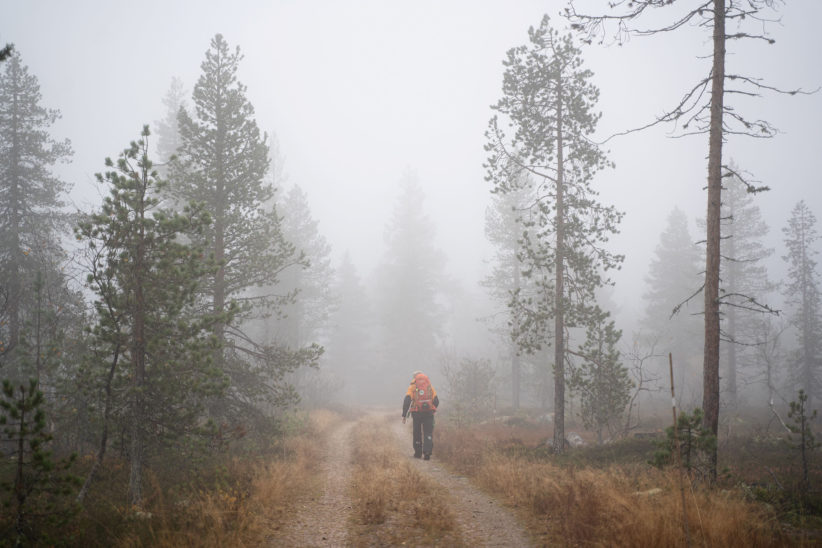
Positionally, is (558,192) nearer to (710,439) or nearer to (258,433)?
(710,439)

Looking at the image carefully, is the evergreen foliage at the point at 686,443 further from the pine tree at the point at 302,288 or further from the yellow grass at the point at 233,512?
the pine tree at the point at 302,288

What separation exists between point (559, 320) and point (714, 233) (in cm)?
465

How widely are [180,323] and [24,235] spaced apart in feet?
48.9

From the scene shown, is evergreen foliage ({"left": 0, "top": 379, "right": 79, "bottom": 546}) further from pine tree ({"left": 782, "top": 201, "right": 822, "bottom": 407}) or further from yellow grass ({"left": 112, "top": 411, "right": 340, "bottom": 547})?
pine tree ({"left": 782, "top": 201, "right": 822, "bottom": 407})

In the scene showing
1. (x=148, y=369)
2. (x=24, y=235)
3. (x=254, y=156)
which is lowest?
(x=148, y=369)

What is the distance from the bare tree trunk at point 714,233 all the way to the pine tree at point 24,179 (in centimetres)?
2002

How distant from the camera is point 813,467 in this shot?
10953 millimetres

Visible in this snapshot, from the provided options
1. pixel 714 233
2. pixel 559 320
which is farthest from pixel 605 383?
pixel 714 233

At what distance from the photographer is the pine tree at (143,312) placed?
6.80m

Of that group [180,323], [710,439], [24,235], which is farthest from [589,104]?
[24,235]

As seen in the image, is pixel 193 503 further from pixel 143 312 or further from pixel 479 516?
pixel 479 516

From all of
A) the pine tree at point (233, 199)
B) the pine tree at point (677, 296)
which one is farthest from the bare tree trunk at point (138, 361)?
the pine tree at point (677, 296)

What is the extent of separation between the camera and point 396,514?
23.2 ft

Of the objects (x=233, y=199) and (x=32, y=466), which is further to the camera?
(x=233, y=199)
